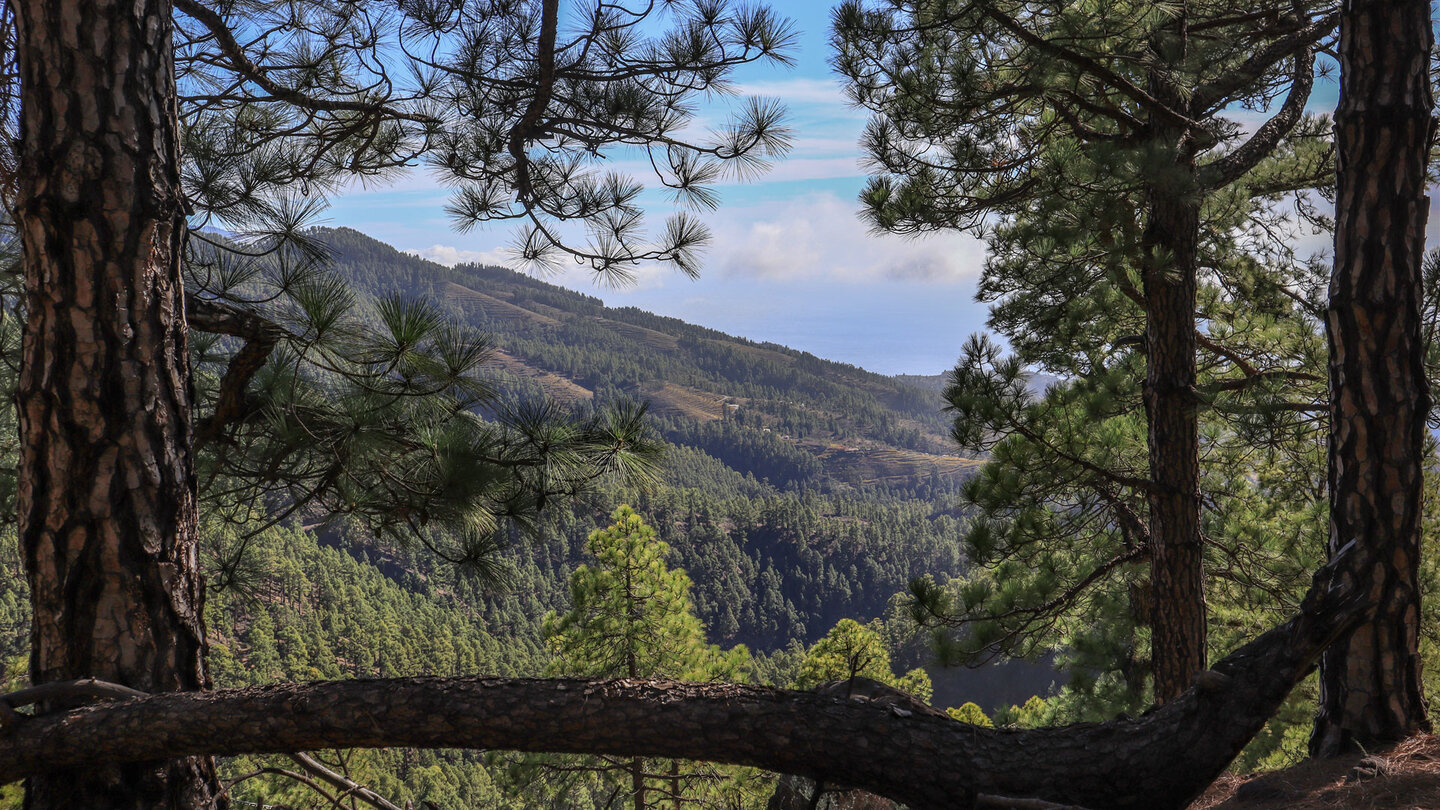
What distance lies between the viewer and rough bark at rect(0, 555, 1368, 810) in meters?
1.66

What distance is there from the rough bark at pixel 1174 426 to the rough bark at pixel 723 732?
238 centimetres

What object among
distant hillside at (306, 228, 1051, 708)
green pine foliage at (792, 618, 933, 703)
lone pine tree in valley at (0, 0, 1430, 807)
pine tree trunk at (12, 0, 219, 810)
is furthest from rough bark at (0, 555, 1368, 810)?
green pine foliage at (792, 618, 933, 703)

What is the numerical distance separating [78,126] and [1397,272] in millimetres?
3487

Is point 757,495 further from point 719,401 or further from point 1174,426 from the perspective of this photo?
point 1174,426

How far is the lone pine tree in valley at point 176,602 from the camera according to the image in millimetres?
1705

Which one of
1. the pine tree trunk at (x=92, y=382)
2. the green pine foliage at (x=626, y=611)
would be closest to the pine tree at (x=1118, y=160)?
the pine tree trunk at (x=92, y=382)

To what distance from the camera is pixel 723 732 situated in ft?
5.67

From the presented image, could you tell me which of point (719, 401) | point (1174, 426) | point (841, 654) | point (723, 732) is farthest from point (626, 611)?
point (719, 401)

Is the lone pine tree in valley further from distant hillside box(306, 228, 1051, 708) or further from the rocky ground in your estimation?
distant hillside box(306, 228, 1051, 708)

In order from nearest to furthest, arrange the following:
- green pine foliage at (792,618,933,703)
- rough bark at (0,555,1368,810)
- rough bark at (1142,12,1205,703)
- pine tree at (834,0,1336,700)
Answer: rough bark at (0,555,1368,810)
pine tree at (834,0,1336,700)
rough bark at (1142,12,1205,703)
green pine foliage at (792,618,933,703)

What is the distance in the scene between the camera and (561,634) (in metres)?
10.5

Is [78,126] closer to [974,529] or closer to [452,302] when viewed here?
[974,529]

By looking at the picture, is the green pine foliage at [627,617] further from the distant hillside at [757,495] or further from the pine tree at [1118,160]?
the distant hillside at [757,495]

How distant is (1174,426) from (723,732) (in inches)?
130
